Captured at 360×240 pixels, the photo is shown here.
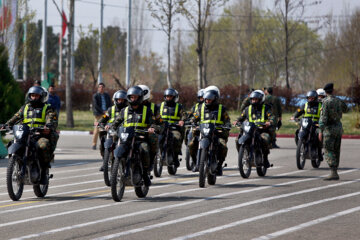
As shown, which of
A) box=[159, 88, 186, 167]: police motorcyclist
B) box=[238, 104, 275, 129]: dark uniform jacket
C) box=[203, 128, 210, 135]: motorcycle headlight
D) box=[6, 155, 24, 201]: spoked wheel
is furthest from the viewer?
box=[159, 88, 186, 167]: police motorcyclist

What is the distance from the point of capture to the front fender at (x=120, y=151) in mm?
11414

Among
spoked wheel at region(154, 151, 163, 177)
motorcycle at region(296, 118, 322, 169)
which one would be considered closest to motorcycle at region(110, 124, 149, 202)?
spoked wheel at region(154, 151, 163, 177)

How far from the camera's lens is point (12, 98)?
21609 mm

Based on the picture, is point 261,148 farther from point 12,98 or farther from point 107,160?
point 12,98

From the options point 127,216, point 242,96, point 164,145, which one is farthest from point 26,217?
point 242,96

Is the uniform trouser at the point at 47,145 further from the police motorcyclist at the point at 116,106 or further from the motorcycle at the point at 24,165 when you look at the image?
the police motorcyclist at the point at 116,106

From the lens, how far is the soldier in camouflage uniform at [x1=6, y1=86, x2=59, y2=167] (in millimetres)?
12375

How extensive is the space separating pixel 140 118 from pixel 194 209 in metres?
2.13

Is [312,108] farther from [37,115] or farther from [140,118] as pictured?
[37,115]

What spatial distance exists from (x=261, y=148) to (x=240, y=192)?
306 centimetres

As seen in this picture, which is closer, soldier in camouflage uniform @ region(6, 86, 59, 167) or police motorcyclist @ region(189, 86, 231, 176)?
soldier in camouflage uniform @ region(6, 86, 59, 167)

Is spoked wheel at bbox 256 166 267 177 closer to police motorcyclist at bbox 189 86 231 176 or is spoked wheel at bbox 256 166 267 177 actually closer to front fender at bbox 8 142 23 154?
police motorcyclist at bbox 189 86 231 176

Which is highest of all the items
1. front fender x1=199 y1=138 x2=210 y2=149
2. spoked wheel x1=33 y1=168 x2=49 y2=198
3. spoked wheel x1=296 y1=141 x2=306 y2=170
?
front fender x1=199 y1=138 x2=210 y2=149

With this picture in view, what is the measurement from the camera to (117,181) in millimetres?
11594
